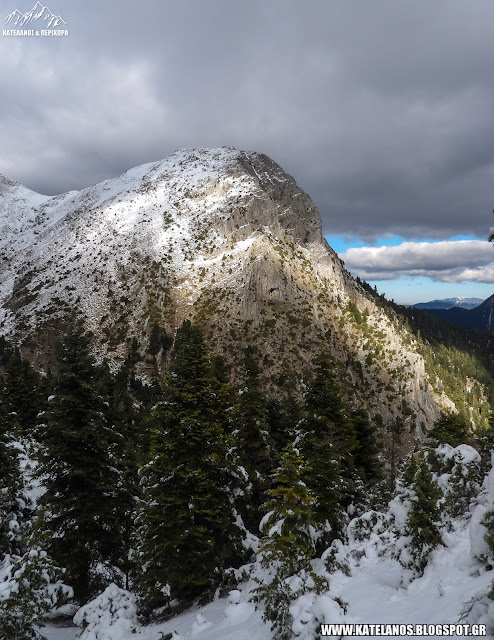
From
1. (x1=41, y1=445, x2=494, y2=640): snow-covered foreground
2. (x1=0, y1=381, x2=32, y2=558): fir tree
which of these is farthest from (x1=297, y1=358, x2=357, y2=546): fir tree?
(x1=0, y1=381, x2=32, y2=558): fir tree

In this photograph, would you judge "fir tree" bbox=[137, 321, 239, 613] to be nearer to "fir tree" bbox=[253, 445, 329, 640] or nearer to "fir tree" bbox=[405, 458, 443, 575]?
"fir tree" bbox=[253, 445, 329, 640]

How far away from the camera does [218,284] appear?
10781cm

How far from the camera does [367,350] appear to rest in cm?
10512

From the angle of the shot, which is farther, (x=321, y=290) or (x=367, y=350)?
(x=321, y=290)

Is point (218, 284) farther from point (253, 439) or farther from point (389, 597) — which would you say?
point (389, 597)

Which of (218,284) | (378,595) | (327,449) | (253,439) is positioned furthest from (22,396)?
(218,284)

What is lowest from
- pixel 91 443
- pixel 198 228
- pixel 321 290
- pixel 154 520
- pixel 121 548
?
pixel 121 548

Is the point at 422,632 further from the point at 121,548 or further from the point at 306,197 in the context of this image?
the point at 306,197

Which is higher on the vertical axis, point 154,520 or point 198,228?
point 198,228

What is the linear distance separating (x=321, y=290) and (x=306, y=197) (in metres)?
55.6

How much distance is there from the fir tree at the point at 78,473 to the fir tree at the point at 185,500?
1.79 m

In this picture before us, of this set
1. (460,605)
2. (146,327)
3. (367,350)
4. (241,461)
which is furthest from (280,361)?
(460,605)

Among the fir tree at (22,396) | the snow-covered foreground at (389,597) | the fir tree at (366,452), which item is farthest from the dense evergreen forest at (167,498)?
the fir tree at (22,396)

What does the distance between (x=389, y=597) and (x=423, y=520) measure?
1979 millimetres
